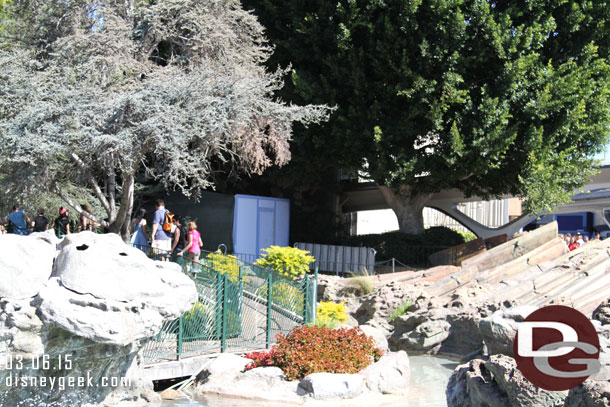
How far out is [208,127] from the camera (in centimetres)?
1395

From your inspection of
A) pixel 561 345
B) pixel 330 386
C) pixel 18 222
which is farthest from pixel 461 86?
pixel 561 345

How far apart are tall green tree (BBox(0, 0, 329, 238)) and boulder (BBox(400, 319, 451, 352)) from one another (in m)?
5.79

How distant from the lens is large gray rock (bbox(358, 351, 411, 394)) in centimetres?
984

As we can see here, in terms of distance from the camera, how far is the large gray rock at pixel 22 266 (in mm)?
6855

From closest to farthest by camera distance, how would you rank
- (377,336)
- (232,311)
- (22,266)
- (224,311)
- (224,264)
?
(22,266), (224,311), (232,311), (377,336), (224,264)

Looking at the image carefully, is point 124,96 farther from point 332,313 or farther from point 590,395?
point 590,395

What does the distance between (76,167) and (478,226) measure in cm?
1709

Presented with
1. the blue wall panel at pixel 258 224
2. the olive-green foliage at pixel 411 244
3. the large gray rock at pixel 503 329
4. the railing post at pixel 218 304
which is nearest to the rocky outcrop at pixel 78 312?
the railing post at pixel 218 304

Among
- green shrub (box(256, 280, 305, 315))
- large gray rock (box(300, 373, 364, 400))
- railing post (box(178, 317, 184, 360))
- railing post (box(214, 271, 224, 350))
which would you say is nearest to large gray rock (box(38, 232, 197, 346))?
railing post (box(178, 317, 184, 360))

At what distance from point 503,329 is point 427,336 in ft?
19.5

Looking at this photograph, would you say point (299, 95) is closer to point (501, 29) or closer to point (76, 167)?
point (501, 29)

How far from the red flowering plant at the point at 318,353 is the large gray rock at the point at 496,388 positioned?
353 centimetres

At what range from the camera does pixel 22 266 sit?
→ 6.98 m

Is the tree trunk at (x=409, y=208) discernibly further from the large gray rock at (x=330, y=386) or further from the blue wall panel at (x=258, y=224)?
the large gray rock at (x=330, y=386)
